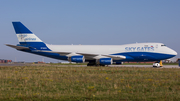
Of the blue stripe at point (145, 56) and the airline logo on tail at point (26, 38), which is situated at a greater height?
the airline logo on tail at point (26, 38)

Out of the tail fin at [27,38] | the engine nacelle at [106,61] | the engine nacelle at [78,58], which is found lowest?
the engine nacelle at [106,61]

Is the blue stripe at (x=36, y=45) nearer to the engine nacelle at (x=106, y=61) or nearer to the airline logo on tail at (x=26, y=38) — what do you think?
the airline logo on tail at (x=26, y=38)

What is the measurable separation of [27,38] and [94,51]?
12.8 m

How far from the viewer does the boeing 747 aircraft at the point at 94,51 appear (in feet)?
121

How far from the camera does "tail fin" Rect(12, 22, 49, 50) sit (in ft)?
129

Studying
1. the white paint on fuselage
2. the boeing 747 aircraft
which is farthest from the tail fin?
the white paint on fuselage

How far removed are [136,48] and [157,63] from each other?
5.84m

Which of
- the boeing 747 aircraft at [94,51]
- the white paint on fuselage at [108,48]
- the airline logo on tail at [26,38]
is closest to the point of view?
the boeing 747 aircraft at [94,51]

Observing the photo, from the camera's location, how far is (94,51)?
126ft

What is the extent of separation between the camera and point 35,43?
131ft

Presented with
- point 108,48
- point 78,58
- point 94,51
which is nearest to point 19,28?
point 78,58

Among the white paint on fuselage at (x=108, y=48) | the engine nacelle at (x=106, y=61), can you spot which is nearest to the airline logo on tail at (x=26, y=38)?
the white paint on fuselage at (x=108, y=48)

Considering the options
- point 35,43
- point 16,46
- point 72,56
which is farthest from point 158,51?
point 16,46

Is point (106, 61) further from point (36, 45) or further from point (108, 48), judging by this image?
point (36, 45)
